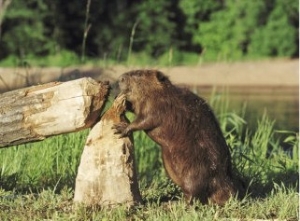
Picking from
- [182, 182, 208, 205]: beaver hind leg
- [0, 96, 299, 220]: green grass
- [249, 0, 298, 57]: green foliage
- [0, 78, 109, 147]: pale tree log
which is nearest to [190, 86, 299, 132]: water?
[0, 96, 299, 220]: green grass

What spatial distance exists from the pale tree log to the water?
138 inches

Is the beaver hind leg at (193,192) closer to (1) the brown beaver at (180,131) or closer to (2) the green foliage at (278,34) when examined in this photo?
(1) the brown beaver at (180,131)

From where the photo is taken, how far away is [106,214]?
4258 mm

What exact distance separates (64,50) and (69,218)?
62.9ft

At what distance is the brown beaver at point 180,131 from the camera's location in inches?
175

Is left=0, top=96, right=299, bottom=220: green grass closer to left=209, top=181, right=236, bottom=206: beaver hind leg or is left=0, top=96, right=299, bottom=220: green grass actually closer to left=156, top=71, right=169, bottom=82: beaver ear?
left=209, top=181, right=236, bottom=206: beaver hind leg

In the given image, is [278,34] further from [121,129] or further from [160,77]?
[121,129]

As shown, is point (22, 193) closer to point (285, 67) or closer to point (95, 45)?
point (285, 67)

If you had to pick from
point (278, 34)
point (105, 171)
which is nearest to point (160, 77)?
point (105, 171)

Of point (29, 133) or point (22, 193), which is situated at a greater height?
point (29, 133)

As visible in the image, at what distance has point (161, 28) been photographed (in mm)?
24016

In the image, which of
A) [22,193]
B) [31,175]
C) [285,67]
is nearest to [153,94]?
[22,193]

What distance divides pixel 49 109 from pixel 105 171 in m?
0.47

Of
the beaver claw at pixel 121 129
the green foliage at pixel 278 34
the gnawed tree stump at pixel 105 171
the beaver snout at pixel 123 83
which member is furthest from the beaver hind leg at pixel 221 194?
the green foliage at pixel 278 34
